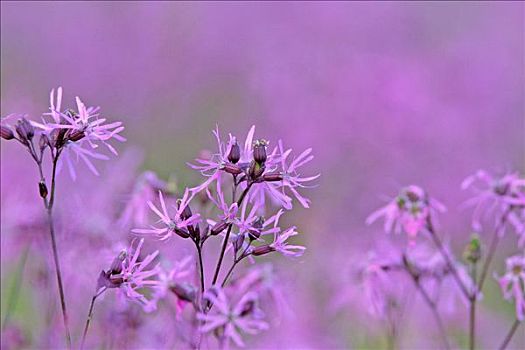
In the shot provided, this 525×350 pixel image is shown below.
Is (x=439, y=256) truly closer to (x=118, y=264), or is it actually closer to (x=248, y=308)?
(x=248, y=308)

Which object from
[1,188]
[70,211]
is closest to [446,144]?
[1,188]

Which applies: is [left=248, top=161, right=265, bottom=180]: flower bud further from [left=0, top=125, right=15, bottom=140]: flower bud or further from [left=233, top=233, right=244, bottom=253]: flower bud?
[left=0, top=125, right=15, bottom=140]: flower bud

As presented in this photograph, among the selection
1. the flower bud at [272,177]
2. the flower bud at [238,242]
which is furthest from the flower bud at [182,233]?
the flower bud at [272,177]

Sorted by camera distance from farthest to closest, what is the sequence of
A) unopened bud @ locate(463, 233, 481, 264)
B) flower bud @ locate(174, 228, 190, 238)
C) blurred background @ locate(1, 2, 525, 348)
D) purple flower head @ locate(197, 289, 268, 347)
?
1. blurred background @ locate(1, 2, 525, 348)
2. unopened bud @ locate(463, 233, 481, 264)
3. flower bud @ locate(174, 228, 190, 238)
4. purple flower head @ locate(197, 289, 268, 347)

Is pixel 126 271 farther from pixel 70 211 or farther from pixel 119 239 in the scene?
pixel 70 211

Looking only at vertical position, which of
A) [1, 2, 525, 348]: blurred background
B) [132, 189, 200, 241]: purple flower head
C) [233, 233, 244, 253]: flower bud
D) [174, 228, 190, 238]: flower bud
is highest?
[1, 2, 525, 348]: blurred background

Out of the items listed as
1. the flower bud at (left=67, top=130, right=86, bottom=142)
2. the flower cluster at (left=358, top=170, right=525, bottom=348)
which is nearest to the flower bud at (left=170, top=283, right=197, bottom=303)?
the flower bud at (left=67, top=130, right=86, bottom=142)
